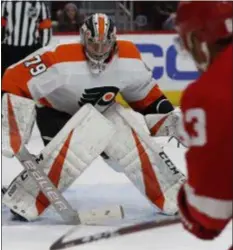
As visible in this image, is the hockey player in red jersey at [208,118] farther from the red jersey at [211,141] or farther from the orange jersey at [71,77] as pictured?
the orange jersey at [71,77]

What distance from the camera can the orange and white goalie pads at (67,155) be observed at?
8.96 feet

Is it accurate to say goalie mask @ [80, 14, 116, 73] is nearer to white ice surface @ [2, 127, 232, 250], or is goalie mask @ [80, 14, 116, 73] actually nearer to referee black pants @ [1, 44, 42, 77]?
white ice surface @ [2, 127, 232, 250]

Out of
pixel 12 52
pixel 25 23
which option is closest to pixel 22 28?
pixel 25 23

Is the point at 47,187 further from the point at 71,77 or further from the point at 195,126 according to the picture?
the point at 195,126

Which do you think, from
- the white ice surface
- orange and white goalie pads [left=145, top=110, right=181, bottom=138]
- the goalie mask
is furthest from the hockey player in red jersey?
orange and white goalie pads [left=145, top=110, right=181, bottom=138]

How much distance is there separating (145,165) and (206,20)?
1598mm

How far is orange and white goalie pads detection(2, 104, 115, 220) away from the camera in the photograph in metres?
2.73

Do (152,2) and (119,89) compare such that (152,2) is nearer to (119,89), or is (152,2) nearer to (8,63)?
(8,63)

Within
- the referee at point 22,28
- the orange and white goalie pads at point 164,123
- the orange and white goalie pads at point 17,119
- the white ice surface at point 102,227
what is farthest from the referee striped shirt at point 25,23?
the orange and white goalie pads at point 17,119

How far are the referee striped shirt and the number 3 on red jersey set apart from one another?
4.01 metres

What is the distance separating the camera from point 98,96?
9.23 ft

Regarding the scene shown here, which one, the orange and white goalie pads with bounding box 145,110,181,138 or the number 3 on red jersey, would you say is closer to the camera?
the number 3 on red jersey

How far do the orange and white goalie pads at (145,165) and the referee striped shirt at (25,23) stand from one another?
2.42 meters

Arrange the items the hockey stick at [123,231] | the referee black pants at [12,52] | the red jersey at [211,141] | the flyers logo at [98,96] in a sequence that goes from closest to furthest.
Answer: the red jersey at [211,141]
the hockey stick at [123,231]
the flyers logo at [98,96]
the referee black pants at [12,52]
